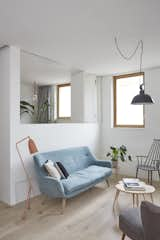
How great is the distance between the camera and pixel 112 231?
2.60m

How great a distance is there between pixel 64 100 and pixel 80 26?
4.17m

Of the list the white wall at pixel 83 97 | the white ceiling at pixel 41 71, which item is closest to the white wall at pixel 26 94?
the white ceiling at pixel 41 71

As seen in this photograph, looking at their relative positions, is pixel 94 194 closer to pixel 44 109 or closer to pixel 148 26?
pixel 148 26

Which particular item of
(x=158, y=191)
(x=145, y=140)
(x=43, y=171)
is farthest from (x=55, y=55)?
(x=158, y=191)

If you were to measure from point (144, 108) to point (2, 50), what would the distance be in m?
3.60

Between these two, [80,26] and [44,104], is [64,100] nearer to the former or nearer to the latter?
[44,104]

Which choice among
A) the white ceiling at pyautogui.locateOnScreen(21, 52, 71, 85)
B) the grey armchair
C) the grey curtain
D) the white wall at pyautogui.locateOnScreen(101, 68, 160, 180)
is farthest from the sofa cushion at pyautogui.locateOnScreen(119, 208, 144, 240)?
the grey curtain

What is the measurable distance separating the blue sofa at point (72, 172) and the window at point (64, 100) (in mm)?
2319

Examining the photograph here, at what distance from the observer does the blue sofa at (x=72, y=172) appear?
3.19 metres

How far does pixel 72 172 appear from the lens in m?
4.12

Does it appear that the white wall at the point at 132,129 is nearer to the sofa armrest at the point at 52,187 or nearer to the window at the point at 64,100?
the window at the point at 64,100

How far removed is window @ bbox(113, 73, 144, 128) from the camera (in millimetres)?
5398

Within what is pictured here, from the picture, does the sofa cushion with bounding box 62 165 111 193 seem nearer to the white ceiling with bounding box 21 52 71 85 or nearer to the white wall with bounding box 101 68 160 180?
the white wall with bounding box 101 68 160 180

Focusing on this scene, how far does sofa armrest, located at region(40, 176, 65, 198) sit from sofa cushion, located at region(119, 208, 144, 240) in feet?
3.94
